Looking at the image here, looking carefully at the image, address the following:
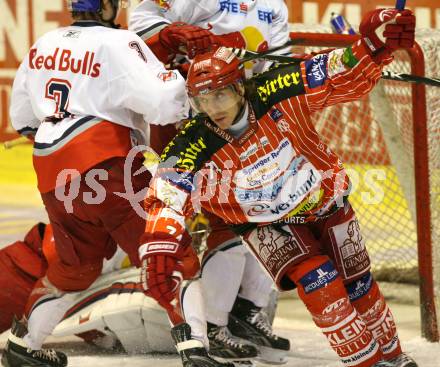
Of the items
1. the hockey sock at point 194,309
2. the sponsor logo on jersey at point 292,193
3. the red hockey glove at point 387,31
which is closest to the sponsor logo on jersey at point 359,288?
the sponsor logo on jersey at point 292,193

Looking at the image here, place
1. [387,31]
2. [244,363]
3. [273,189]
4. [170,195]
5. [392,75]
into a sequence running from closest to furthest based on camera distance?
1. [387,31]
2. [170,195]
3. [273,189]
4. [392,75]
5. [244,363]

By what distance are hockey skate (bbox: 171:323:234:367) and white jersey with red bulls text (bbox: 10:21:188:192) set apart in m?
0.52

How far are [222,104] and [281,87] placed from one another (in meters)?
0.16

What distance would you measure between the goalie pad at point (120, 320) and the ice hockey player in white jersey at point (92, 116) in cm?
39

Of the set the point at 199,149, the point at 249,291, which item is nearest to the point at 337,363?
the point at 249,291

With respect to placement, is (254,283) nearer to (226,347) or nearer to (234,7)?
(226,347)

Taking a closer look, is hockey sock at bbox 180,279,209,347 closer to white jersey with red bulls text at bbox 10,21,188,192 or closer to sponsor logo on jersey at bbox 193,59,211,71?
white jersey with red bulls text at bbox 10,21,188,192

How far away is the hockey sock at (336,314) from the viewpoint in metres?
2.85

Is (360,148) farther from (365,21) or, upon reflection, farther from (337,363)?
(365,21)

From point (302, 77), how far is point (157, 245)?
0.56m

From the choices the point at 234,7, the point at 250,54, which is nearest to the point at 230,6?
the point at 234,7

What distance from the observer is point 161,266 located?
2.73 metres

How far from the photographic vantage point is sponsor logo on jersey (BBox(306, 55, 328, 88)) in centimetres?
285

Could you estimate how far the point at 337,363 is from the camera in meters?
3.36
